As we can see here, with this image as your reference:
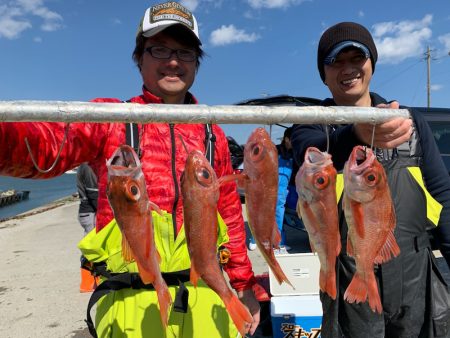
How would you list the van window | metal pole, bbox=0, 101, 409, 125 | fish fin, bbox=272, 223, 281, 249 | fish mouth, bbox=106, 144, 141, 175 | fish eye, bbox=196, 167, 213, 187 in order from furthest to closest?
the van window
fish fin, bbox=272, 223, 281, 249
fish eye, bbox=196, 167, 213, 187
fish mouth, bbox=106, 144, 141, 175
metal pole, bbox=0, 101, 409, 125

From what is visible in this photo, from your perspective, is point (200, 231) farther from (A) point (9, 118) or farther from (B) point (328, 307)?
(B) point (328, 307)

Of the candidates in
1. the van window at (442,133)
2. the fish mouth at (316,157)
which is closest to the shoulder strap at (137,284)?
the fish mouth at (316,157)

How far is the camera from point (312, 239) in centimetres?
186

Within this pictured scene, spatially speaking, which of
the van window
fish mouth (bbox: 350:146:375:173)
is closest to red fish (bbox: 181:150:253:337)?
fish mouth (bbox: 350:146:375:173)

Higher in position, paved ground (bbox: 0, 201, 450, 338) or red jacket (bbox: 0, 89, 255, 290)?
red jacket (bbox: 0, 89, 255, 290)

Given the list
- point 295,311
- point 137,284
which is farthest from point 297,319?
point 137,284

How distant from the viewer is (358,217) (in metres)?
1.82

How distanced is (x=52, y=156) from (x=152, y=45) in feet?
2.90

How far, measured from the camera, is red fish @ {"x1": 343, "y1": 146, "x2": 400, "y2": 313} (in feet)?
5.69

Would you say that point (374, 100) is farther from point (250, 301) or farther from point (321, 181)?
point (250, 301)

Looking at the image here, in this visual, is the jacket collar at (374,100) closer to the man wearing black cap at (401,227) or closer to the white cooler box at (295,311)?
the man wearing black cap at (401,227)

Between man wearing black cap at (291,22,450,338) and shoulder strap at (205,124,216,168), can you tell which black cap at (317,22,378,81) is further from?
shoulder strap at (205,124,216,168)

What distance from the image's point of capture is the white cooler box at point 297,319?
3.53m

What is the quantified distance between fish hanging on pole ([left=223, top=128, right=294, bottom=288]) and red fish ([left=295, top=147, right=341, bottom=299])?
0.51 feet
